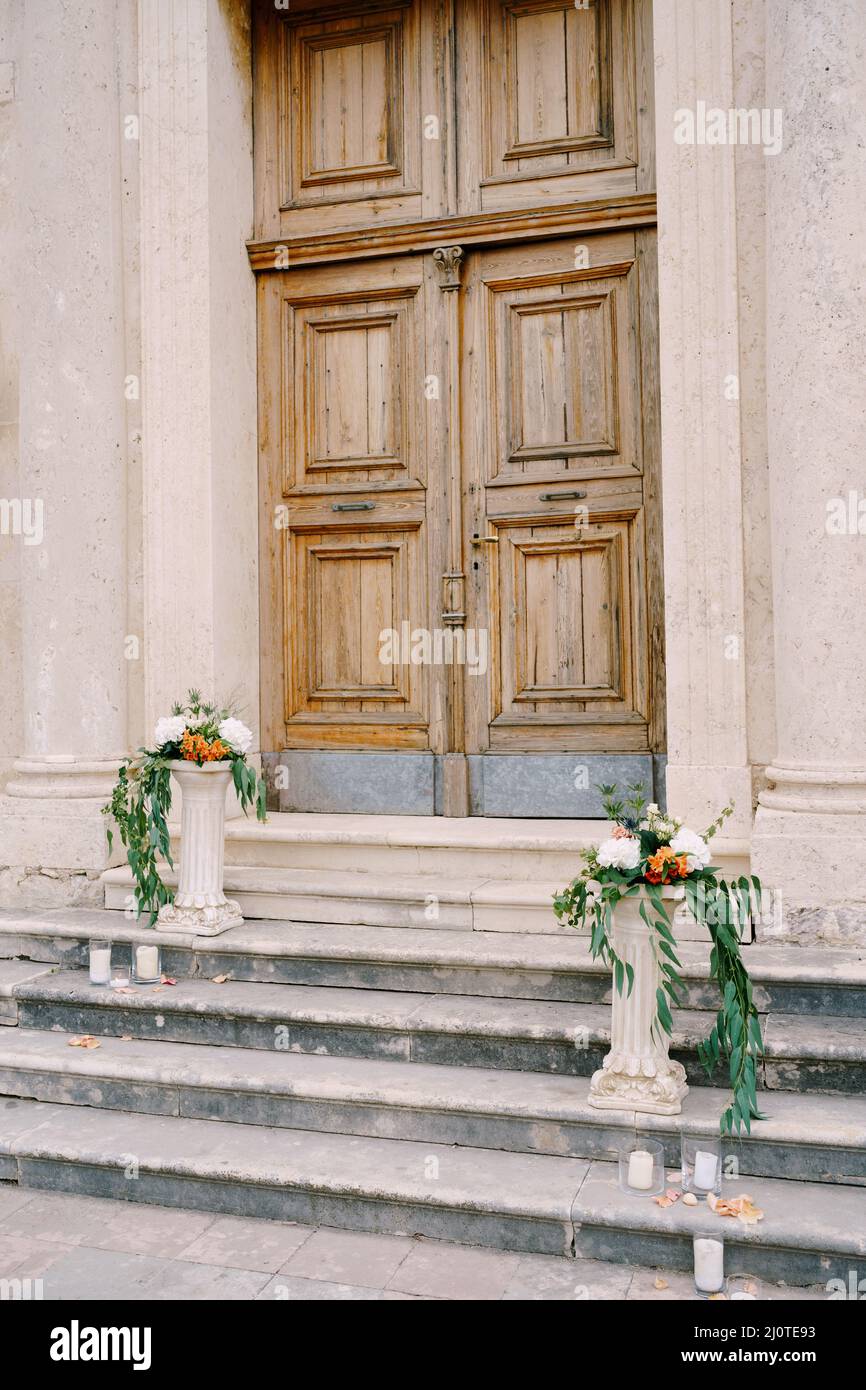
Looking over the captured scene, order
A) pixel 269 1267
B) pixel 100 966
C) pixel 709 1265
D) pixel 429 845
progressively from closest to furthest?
1. pixel 709 1265
2. pixel 269 1267
3. pixel 100 966
4. pixel 429 845

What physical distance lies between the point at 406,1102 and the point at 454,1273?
0.57 metres

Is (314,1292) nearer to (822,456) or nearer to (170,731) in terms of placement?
(170,731)

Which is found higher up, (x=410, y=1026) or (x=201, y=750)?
(x=201, y=750)

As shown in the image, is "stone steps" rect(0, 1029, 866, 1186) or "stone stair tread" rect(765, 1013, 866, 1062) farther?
"stone stair tread" rect(765, 1013, 866, 1062)

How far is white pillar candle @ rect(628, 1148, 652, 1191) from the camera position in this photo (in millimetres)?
3107

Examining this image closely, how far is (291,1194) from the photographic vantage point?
3.33m

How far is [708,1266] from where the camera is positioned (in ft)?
9.35

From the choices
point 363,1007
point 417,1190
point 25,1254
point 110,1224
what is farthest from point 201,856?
point 417,1190

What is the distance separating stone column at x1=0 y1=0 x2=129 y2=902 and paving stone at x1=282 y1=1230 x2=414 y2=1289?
8.50ft

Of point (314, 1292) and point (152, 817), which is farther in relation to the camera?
point (152, 817)

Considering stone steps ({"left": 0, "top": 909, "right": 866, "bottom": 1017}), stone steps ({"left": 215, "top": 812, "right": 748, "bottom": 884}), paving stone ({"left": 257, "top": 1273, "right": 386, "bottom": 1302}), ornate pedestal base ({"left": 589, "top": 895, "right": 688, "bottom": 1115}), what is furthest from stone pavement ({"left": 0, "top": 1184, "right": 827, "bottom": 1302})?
stone steps ({"left": 215, "top": 812, "right": 748, "bottom": 884})

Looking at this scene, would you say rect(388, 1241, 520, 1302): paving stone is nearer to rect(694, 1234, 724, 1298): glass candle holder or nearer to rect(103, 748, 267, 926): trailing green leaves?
rect(694, 1234, 724, 1298): glass candle holder

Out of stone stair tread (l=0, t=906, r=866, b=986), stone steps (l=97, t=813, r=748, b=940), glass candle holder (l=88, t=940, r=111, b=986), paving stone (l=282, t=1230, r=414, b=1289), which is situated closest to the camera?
paving stone (l=282, t=1230, r=414, b=1289)
